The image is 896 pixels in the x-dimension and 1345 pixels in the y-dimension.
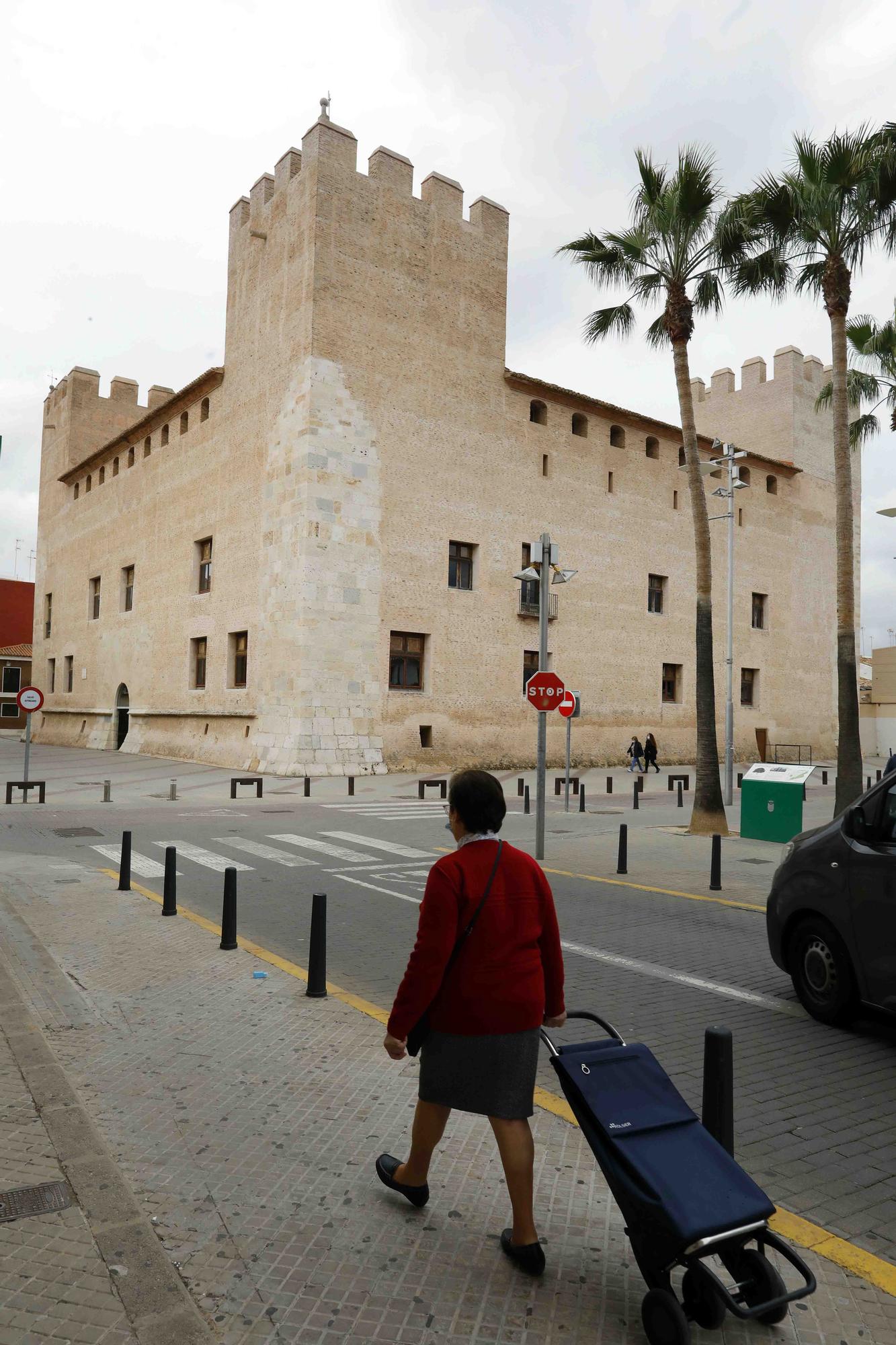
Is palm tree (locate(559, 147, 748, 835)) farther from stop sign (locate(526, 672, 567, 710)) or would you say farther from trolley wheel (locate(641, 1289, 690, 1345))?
trolley wheel (locate(641, 1289, 690, 1345))

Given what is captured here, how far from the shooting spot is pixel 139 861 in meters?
12.7

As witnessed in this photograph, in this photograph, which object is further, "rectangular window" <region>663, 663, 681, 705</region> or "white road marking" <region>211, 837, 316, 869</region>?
"rectangular window" <region>663, 663, 681, 705</region>

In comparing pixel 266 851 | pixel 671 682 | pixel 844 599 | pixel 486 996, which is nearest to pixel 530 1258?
pixel 486 996

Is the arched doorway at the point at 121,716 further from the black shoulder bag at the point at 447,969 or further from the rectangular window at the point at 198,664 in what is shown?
the black shoulder bag at the point at 447,969

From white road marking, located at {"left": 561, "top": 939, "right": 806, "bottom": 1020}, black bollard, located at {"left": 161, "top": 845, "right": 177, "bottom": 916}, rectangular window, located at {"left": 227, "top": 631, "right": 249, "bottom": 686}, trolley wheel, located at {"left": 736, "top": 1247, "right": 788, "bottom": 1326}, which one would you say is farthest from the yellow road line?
rectangular window, located at {"left": 227, "top": 631, "right": 249, "bottom": 686}

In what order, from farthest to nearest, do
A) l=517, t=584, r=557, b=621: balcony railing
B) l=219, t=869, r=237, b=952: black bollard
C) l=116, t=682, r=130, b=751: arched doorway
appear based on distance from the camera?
1. l=116, t=682, r=130, b=751: arched doorway
2. l=517, t=584, r=557, b=621: balcony railing
3. l=219, t=869, r=237, b=952: black bollard

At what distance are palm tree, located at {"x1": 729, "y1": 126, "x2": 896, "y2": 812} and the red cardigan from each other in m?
14.7

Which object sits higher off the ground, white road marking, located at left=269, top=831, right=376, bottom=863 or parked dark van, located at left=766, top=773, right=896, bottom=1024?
parked dark van, located at left=766, top=773, right=896, bottom=1024

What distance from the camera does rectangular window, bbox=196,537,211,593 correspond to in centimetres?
3548

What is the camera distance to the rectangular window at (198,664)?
3528 centimetres

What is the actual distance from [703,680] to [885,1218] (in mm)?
13859

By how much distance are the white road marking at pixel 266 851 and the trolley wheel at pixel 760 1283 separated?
391 inches

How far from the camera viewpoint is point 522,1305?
301 cm

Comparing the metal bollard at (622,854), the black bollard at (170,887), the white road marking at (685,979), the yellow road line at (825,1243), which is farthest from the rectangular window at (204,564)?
the yellow road line at (825,1243)
